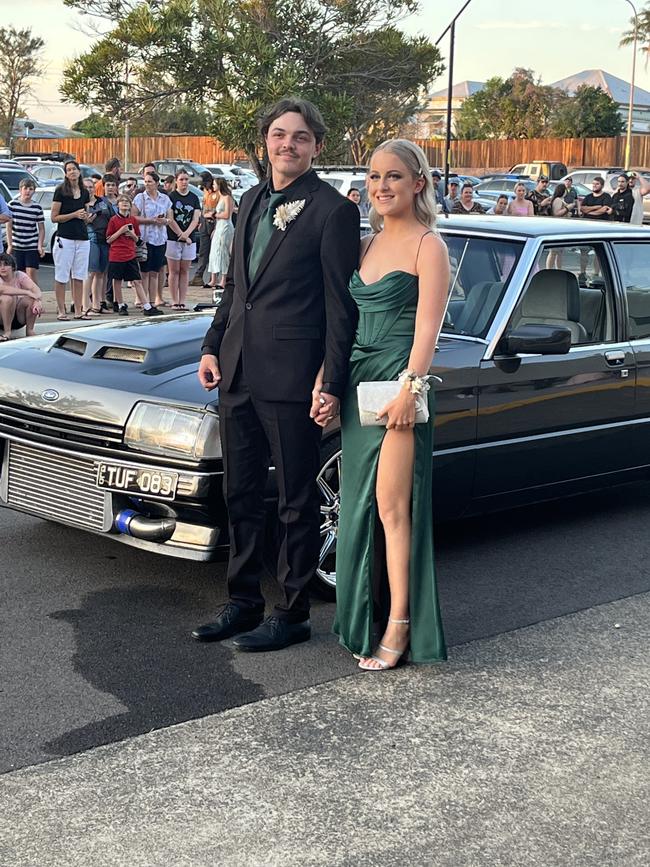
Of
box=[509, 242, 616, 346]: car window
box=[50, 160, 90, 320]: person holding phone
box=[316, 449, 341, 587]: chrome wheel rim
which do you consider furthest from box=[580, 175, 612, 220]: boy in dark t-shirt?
box=[316, 449, 341, 587]: chrome wheel rim

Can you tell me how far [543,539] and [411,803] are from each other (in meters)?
3.05

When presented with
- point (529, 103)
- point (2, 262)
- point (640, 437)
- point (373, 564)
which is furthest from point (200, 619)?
point (529, 103)

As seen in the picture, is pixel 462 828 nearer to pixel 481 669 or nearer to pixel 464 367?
pixel 481 669

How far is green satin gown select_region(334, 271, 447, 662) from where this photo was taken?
4.36 metres

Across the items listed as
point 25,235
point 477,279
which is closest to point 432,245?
point 477,279

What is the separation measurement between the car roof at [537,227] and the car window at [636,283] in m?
0.08

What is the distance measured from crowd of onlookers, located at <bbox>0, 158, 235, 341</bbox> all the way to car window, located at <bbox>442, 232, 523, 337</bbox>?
902 centimetres

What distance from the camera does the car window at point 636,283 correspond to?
648cm

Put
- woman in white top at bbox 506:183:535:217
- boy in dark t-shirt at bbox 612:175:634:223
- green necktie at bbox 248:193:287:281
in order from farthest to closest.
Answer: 1. boy in dark t-shirt at bbox 612:175:634:223
2. woman in white top at bbox 506:183:535:217
3. green necktie at bbox 248:193:287:281

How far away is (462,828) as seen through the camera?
3.37m

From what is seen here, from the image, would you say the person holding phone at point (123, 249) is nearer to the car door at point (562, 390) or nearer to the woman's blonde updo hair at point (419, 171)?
the car door at point (562, 390)

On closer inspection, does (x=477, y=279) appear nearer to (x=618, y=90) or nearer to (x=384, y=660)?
(x=384, y=660)

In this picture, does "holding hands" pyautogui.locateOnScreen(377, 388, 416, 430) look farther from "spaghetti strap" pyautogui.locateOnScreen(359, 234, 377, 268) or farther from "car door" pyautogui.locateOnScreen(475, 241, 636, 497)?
"car door" pyautogui.locateOnScreen(475, 241, 636, 497)

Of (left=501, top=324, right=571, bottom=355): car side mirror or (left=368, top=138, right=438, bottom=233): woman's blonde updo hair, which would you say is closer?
(left=368, top=138, right=438, bottom=233): woman's blonde updo hair
